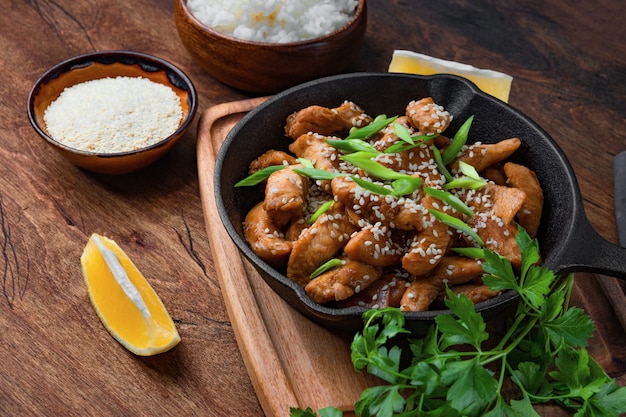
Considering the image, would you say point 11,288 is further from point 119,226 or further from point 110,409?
point 110,409

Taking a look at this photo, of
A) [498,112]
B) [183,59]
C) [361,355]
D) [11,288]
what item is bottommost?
[11,288]

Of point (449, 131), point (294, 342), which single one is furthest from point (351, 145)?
point (294, 342)

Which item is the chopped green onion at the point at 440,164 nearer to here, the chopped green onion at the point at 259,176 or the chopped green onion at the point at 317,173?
the chopped green onion at the point at 317,173

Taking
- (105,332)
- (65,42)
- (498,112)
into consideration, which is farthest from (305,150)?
(65,42)

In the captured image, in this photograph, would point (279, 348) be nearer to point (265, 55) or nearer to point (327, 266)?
→ point (327, 266)

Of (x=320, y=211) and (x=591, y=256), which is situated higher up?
(x=591, y=256)

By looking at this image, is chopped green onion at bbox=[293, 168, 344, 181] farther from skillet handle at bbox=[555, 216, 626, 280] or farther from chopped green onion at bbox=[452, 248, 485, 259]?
skillet handle at bbox=[555, 216, 626, 280]

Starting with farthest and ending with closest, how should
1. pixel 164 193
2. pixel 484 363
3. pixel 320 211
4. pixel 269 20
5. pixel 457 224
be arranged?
pixel 269 20
pixel 164 193
pixel 320 211
pixel 457 224
pixel 484 363
